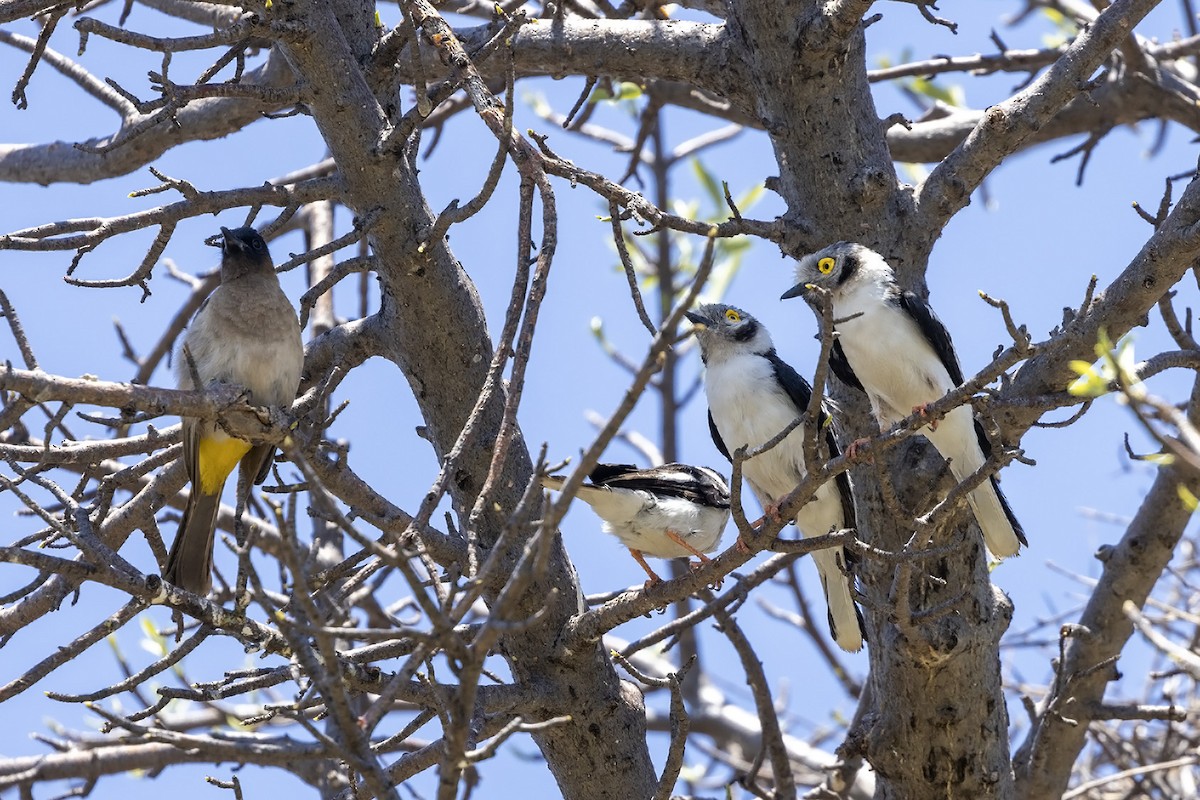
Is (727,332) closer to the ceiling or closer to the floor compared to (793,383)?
closer to the ceiling

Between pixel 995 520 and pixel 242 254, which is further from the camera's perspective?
pixel 242 254

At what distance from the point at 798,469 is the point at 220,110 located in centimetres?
320

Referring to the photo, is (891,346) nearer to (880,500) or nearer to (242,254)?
(880,500)

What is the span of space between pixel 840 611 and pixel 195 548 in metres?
2.75

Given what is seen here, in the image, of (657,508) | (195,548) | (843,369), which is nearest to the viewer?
(195,548)

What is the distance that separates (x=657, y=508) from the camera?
20.3 feet

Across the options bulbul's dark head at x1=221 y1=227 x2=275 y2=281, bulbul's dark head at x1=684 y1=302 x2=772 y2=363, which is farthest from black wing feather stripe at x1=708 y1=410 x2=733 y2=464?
bulbul's dark head at x1=221 y1=227 x2=275 y2=281

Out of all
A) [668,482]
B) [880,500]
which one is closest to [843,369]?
[880,500]

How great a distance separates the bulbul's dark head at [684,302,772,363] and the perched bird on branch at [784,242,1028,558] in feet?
2.98

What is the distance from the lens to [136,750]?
5.86 metres

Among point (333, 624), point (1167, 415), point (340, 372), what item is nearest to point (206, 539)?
point (340, 372)

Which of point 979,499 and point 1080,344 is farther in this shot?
point 979,499

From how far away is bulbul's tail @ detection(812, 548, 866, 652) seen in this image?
5629mm

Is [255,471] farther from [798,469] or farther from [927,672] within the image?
[927,672]
